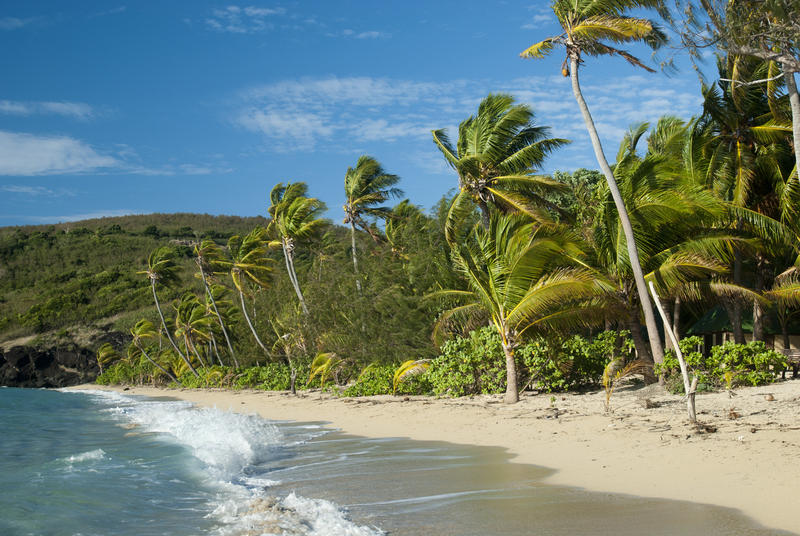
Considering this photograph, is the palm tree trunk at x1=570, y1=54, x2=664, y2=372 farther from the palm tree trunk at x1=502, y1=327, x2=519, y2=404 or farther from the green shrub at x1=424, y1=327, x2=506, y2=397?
the green shrub at x1=424, y1=327, x2=506, y2=397

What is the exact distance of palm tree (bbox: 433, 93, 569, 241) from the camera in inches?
654

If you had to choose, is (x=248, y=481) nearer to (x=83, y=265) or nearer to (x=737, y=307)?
(x=737, y=307)

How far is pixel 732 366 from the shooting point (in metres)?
11.8

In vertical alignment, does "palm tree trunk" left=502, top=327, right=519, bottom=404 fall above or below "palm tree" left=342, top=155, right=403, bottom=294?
below

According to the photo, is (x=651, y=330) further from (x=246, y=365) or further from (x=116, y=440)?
(x=246, y=365)

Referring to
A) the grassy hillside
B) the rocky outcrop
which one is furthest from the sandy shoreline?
the rocky outcrop

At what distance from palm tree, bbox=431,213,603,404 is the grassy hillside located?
31119 millimetres

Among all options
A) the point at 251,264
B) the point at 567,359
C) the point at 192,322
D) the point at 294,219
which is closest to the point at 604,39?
the point at 567,359

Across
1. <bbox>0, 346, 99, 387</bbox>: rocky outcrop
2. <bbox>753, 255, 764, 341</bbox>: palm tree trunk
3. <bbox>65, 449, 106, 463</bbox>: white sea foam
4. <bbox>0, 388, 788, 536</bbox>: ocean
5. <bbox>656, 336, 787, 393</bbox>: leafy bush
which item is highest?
<bbox>753, 255, 764, 341</bbox>: palm tree trunk

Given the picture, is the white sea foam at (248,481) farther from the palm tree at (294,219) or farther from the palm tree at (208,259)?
the palm tree at (208,259)

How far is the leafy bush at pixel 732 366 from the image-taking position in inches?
453

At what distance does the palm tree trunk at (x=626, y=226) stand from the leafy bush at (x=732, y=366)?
1.90 ft

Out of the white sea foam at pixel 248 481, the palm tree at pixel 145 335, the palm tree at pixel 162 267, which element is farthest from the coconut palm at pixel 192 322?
the white sea foam at pixel 248 481

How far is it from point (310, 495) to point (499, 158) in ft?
41.4
